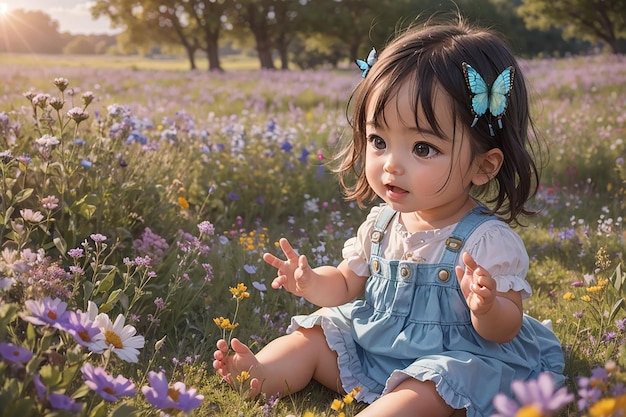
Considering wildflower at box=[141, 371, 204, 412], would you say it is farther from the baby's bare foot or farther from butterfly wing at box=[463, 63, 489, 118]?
butterfly wing at box=[463, 63, 489, 118]

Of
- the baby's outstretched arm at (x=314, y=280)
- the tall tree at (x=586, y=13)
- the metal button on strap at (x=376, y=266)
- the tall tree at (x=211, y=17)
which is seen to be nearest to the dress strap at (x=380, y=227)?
the metal button on strap at (x=376, y=266)

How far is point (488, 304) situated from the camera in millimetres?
2111

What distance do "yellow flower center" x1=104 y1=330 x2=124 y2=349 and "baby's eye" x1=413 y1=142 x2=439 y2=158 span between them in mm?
1180

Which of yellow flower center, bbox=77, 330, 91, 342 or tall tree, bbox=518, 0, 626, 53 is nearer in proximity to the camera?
yellow flower center, bbox=77, 330, 91, 342

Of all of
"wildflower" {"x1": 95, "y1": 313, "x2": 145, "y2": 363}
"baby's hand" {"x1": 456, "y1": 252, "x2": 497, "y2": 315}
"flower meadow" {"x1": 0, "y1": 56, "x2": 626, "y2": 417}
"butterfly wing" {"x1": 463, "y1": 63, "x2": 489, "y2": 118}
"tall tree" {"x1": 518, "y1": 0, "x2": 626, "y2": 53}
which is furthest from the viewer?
"tall tree" {"x1": 518, "y1": 0, "x2": 626, "y2": 53}

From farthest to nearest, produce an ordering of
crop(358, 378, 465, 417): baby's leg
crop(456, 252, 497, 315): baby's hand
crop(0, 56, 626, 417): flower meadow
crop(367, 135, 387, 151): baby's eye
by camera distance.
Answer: crop(367, 135, 387, 151): baby's eye
crop(358, 378, 465, 417): baby's leg
crop(456, 252, 497, 315): baby's hand
crop(0, 56, 626, 417): flower meadow

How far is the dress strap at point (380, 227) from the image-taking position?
113 inches

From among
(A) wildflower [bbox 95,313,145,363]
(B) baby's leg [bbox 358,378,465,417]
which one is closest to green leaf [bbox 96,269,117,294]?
(A) wildflower [bbox 95,313,145,363]

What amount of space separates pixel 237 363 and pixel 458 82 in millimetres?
1258

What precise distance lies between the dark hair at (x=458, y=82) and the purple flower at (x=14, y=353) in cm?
146

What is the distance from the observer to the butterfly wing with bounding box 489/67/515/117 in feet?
8.11

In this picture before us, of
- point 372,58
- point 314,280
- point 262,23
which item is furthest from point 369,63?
point 262,23

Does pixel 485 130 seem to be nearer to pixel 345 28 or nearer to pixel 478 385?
pixel 478 385

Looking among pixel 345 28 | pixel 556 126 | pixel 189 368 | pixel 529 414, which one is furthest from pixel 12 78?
pixel 345 28
